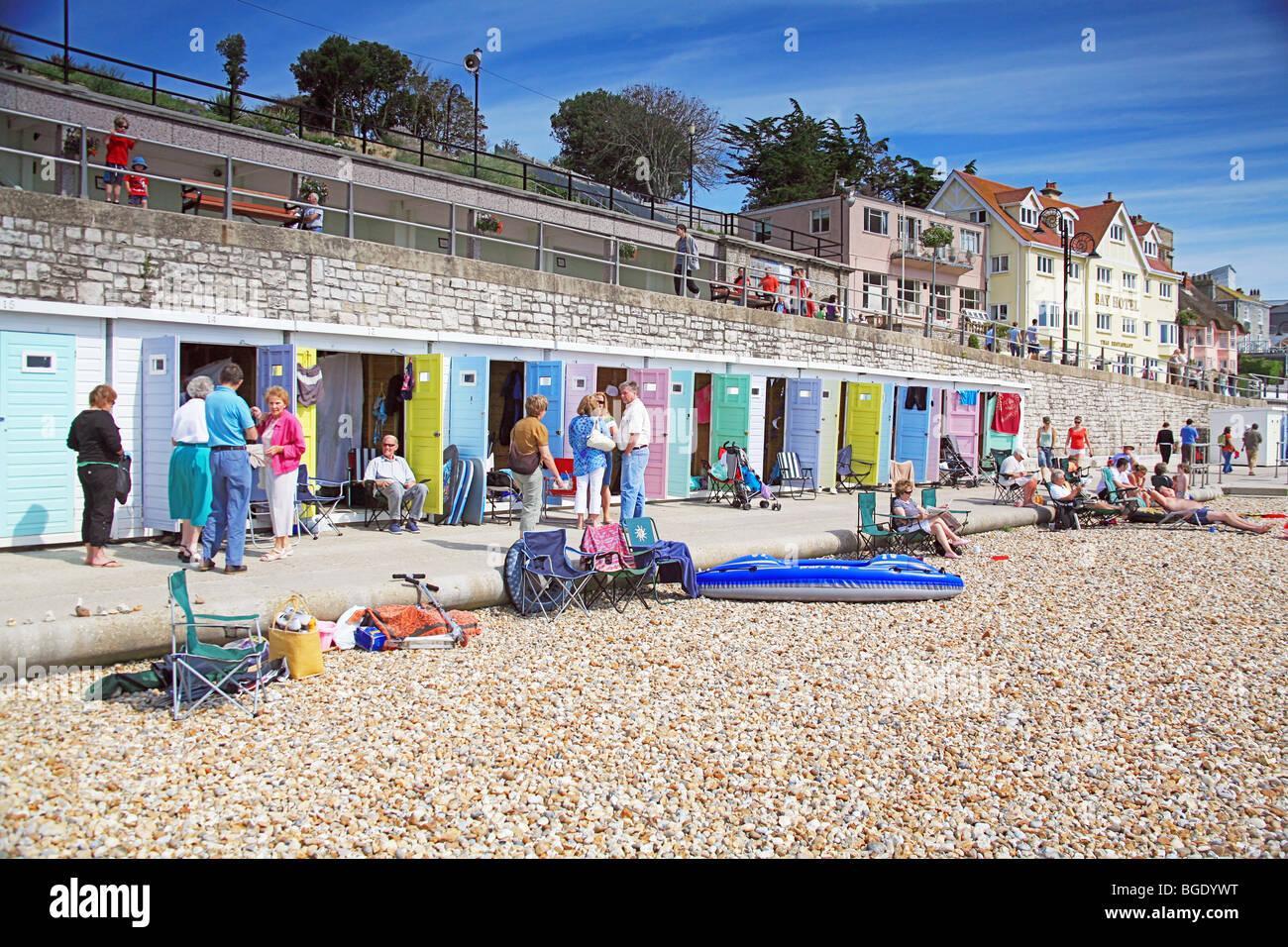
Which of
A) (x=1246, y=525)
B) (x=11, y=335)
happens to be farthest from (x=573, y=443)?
(x=1246, y=525)

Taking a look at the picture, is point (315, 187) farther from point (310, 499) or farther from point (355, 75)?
point (355, 75)

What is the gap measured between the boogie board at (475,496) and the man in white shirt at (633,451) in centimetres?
188

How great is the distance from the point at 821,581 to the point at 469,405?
464 centimetres

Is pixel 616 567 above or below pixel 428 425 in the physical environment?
below

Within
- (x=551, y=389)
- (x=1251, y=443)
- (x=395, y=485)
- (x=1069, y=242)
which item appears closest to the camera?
(x=395, y=485)

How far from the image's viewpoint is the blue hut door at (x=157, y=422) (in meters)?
8.46

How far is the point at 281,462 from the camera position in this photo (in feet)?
25.6

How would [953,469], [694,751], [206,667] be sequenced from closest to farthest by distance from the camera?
1. [694,751]
2. [206,667]
3. [953,469]

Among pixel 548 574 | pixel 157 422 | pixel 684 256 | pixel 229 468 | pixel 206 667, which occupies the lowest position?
pixel 206 667

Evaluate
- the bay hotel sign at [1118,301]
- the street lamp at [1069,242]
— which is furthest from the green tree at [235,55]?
the bay hotel sign at [1118,301]

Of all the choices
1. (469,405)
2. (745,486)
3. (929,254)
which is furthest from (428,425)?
(929,254)

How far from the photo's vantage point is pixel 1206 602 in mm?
8805

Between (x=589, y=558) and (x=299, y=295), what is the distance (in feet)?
16.1
